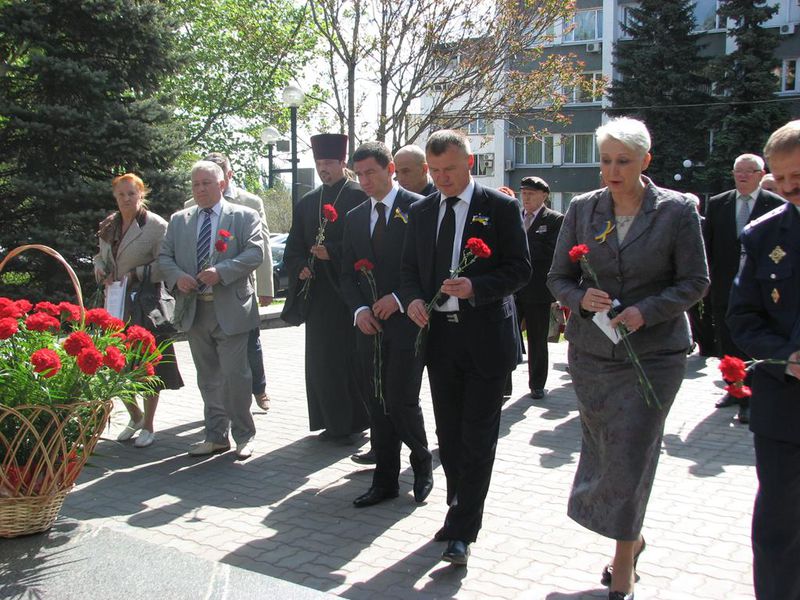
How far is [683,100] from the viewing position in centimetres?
3688

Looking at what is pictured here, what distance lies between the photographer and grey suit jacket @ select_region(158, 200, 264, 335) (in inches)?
240

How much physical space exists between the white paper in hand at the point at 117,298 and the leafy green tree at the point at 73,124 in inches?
278

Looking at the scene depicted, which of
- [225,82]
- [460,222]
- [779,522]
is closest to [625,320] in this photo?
[779,522]

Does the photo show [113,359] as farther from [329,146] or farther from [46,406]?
[329,146]

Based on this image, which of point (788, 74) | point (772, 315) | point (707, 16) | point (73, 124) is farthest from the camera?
point (707, 16)

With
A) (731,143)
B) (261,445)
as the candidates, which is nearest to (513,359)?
(261,445)

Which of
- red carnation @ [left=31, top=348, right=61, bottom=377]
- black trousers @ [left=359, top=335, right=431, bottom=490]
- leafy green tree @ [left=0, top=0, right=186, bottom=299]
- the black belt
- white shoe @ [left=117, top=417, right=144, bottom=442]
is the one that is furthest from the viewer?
leafy green tree @ [left=0, top=0, right=186, bottom=299]

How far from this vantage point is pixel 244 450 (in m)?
6.13

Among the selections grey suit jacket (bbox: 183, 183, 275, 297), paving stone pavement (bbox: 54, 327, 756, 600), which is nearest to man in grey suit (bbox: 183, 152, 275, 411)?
grey suit jacket (bbox: 183, 183, 275, 297)

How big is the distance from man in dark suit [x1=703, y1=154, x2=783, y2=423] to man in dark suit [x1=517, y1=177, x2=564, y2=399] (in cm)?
143

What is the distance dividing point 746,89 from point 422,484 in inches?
1333

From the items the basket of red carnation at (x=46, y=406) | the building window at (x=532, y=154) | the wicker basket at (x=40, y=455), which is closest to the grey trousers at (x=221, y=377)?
the basket of red carnation at (x=46, y=406)

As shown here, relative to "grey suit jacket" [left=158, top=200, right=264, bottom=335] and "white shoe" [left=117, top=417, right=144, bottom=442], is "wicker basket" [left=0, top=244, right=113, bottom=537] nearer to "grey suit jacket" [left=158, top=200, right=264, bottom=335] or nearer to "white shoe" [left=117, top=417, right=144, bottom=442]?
"grey suit jacket" [left=158, top=200, right=264, bottom=335]

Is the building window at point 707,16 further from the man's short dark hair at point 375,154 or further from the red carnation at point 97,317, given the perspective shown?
the red carnation at point 97,317
